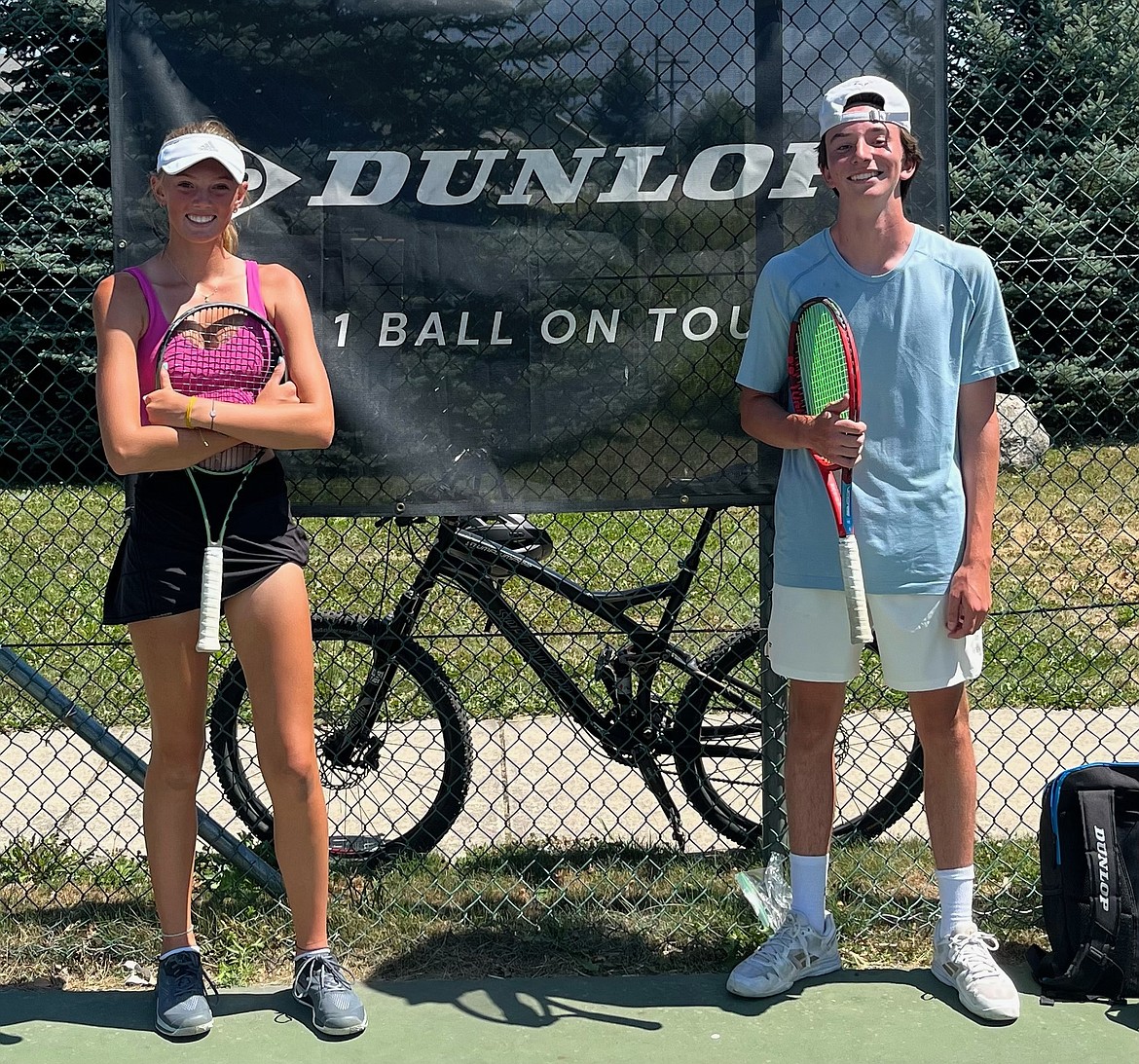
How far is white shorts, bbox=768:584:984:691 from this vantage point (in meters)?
3.22

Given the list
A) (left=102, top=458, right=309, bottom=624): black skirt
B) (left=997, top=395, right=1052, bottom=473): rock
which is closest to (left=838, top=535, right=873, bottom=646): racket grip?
(left=102, top=458, right=309, bottom=624): black skirt

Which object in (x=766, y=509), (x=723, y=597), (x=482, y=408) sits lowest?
(x=723, y=597)

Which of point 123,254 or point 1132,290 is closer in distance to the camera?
point 123,254

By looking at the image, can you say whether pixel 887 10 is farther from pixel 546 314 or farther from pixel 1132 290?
pixel 1132 290

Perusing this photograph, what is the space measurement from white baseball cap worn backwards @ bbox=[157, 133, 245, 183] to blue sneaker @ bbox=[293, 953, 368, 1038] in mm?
1833

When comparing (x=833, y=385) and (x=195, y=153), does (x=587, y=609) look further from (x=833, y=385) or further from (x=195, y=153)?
(x=195, y=153)

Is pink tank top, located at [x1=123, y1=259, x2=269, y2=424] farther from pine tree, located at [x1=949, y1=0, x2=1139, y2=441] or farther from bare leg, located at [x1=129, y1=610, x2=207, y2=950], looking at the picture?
pine tree, located at [x1=949, y1=0, x2=1139, y2=441]

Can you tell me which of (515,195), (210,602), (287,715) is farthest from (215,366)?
(515,195)

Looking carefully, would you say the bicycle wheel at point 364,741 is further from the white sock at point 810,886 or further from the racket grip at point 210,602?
the white sock at point 810,886

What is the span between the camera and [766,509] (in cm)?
369

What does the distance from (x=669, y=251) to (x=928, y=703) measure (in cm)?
129

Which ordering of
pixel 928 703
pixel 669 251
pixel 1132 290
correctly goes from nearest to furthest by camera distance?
pixel 928 703 < pixel 669 251 < pixel 1132 290

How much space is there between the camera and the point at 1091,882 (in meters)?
3.32

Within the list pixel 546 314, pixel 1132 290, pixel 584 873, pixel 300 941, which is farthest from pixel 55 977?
pixel 1132 290
